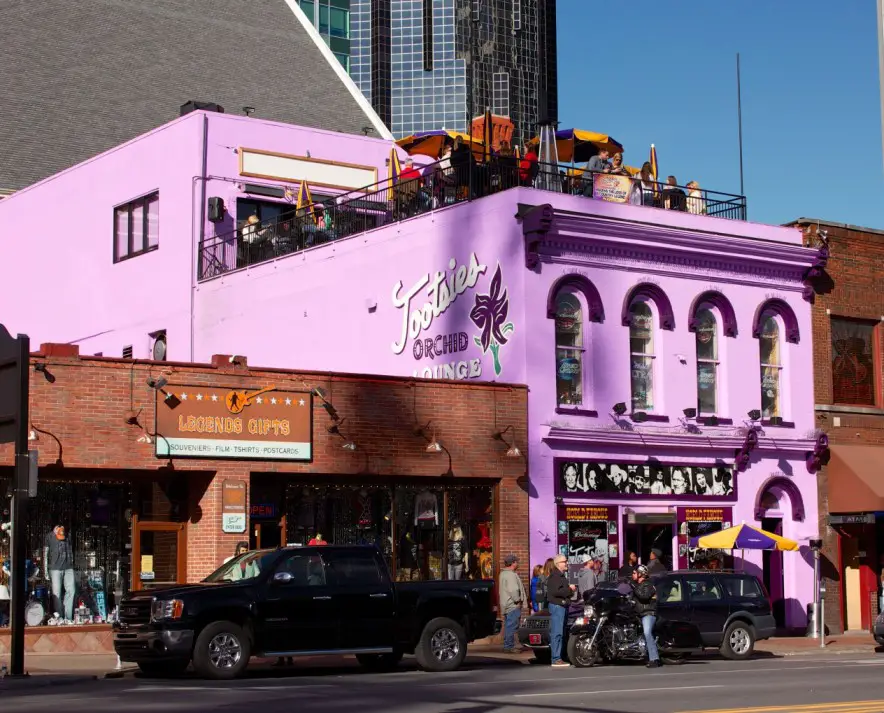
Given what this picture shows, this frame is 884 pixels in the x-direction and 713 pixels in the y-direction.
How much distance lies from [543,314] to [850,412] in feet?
32.2

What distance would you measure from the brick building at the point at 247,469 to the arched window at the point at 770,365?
7644mm

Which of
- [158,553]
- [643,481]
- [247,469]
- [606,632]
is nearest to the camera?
[606,632]

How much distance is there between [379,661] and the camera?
24.5 meters

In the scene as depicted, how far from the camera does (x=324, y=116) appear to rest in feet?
179

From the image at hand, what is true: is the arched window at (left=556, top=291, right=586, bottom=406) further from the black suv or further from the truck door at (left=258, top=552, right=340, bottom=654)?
the truck door at (left=258, top=552, right=340, bottom=654)

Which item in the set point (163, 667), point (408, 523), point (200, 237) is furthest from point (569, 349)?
point (163, 667)

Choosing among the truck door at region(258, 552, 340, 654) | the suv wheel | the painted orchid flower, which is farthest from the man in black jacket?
the painted orchid flower

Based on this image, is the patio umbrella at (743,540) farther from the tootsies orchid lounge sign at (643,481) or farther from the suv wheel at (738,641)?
the suv wheel at (738,641)

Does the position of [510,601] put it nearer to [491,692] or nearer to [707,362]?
[491,692]

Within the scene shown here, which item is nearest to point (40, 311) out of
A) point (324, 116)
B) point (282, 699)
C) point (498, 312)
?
point (324, 116)

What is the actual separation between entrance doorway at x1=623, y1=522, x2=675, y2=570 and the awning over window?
5.14 metres

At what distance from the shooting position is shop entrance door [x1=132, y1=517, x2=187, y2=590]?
94.2 feet

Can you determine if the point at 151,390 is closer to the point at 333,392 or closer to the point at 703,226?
the point at 333,392

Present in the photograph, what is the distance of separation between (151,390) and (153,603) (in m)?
6.86
